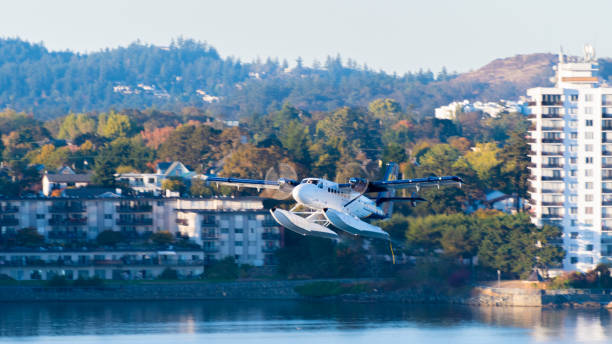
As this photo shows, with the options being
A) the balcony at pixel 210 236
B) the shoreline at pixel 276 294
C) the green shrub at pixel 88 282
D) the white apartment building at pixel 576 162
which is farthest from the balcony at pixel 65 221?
the white apartment building at pixel 576 162

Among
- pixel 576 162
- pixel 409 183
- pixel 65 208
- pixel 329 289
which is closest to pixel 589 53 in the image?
pixel 576 162

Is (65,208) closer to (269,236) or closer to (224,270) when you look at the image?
(224,270)

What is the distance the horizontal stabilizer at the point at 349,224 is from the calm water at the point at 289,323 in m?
23.7

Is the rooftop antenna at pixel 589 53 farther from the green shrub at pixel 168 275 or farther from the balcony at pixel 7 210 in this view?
the balcony at pixel 7 210

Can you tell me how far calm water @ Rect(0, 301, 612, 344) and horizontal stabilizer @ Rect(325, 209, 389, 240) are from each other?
2370cm

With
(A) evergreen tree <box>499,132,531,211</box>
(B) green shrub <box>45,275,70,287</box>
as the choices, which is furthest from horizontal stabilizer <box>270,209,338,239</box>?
(A) evergreen tree <box>499,132,531,211</box>

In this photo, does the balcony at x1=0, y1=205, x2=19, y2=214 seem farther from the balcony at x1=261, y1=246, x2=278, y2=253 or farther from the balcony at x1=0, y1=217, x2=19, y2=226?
the balcony at x1=261, y1=246, x2=278, y2=253

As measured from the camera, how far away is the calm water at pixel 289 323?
70250 mm

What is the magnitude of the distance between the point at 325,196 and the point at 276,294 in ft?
123

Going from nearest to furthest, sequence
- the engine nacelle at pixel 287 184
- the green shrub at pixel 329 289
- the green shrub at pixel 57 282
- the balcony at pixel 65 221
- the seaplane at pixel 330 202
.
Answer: the seaplane at pixel 330 202, the engine nacelle at pixel 287 184, the green shrub at pixel 57 282, the green shrub at pixel 329 289, the balcony at pixel 65 221

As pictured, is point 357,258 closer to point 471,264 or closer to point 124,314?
point 471,264

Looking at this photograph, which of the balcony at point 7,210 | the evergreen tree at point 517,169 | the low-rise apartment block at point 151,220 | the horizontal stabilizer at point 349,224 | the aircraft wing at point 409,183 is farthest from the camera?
the evergreen tree at point 517,169

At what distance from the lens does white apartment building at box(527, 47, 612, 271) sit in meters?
85.6

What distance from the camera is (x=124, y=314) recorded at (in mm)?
76438
